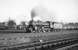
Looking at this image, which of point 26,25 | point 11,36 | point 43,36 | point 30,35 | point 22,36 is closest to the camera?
point 11,36

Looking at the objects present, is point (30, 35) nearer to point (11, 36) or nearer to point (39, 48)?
point (11, 36)

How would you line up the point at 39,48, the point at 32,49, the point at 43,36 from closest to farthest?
the point at 32,49, the point at 39,48, the point at 43,36

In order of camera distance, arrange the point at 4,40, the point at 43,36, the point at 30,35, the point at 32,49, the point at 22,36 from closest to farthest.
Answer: the point at 32,49 → the point at 4,40 → the point at 22,36 → the point at 30,35 → the point at 43,36

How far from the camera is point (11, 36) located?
1808 centimetres

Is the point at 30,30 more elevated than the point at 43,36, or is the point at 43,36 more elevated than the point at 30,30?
the point at 30,30

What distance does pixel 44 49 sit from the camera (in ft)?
36.9

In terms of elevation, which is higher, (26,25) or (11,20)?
(11,20)

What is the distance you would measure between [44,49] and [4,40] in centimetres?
855

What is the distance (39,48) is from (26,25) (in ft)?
47.9

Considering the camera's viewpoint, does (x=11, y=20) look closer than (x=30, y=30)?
No

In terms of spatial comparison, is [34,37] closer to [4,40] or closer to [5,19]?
[4,40]

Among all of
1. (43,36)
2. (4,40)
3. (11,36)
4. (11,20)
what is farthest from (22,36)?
(11,20)

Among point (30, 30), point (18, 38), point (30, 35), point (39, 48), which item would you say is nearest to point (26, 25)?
point (30, 30)

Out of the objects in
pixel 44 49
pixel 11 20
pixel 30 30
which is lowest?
pixel 44 49
